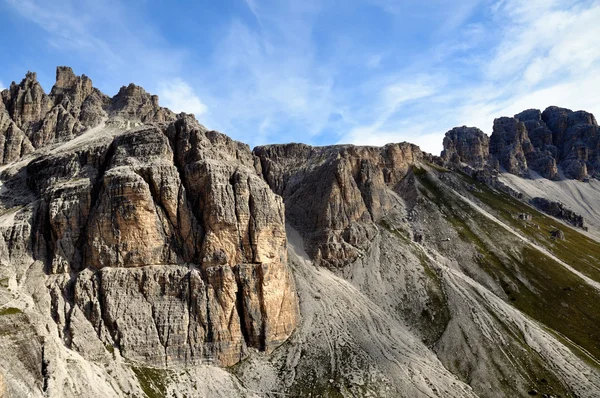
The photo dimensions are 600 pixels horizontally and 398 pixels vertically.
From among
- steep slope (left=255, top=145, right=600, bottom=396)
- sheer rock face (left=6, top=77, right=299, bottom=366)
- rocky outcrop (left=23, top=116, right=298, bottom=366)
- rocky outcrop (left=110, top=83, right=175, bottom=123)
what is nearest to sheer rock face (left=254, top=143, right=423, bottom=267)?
steep slope (left=255, top=145, right=600, bottom=396)

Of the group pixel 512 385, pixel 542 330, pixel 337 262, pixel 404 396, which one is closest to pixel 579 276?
pixel 542 330

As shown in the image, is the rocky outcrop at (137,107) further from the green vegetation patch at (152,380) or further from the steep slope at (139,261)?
the green vegetation patch at (152,380)

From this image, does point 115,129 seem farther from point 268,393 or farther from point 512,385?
point 512,385

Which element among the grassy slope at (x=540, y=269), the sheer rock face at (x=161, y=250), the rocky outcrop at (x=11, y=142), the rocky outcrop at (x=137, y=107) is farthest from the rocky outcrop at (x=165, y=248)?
the grassy slope at (x=540, y=269)

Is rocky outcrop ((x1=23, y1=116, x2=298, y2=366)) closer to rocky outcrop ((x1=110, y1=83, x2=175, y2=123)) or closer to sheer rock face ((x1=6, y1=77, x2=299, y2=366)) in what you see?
sheer rock face ((x1=6, y1=77, x2=299, y2=366))

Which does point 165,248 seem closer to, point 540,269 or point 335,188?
point 335,188

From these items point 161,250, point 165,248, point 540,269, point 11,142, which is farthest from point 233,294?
point 540,269
